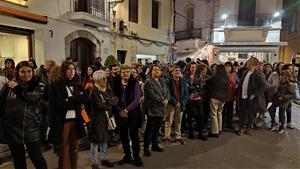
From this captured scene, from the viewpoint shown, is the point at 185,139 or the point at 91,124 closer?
the point at 91,124

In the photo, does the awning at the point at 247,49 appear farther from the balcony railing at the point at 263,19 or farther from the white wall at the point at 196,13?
the white wall at the point at 196,13

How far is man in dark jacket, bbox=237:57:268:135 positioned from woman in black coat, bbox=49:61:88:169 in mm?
4156

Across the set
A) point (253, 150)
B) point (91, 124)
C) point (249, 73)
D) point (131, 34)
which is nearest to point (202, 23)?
point (131, 34)

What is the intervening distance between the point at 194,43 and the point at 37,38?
14.8 meters

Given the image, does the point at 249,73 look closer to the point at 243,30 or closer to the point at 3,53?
Result: the point at 3,53

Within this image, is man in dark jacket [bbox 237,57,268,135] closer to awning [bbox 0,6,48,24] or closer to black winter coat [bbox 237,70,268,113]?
black winter coat [bbox 237,70,268,113]

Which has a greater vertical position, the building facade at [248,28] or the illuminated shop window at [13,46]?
the building facade at [248,28]

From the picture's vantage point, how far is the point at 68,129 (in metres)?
3.43

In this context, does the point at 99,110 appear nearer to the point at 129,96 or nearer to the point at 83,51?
the point at 129,96

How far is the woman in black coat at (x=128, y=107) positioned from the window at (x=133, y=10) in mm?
9078

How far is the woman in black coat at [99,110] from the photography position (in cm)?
381

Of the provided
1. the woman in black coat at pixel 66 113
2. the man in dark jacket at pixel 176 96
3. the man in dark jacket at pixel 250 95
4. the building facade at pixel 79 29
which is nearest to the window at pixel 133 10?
the building facade at pixel 79 29

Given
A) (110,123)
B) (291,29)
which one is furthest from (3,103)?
(291,29)

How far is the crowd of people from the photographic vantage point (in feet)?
9.70
